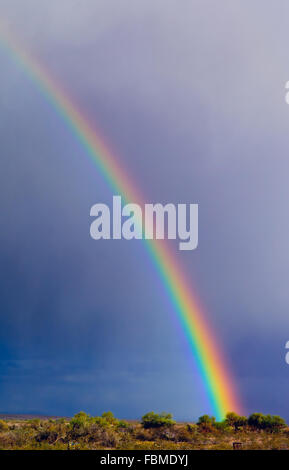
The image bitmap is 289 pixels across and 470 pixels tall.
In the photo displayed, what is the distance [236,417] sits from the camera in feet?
165

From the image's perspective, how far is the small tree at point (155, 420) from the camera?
4530 centimetres

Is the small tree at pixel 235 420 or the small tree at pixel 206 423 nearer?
the small tree at pixel 206 423

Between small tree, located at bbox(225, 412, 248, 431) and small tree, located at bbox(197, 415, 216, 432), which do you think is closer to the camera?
small tree, located at bbox(197, 415, 216, 432)

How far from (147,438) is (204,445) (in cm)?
595

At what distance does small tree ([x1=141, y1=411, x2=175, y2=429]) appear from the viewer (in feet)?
149

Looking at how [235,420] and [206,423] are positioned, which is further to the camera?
[235,420]

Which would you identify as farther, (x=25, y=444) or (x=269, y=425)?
(x=269, y=425)

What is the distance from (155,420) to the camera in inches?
1822
